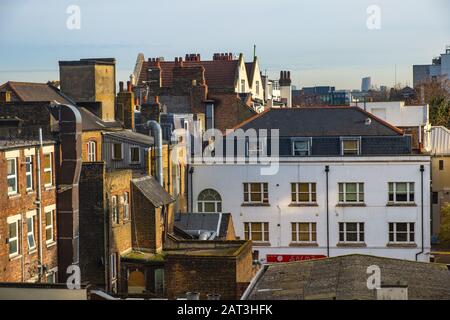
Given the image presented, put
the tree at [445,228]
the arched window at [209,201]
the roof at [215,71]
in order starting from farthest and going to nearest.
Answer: the roof at [215,71]
the tree at [445,228]
the arched window at [209,201]

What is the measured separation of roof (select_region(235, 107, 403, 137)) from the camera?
43688 millimetres

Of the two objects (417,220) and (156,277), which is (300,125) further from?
(156,277)

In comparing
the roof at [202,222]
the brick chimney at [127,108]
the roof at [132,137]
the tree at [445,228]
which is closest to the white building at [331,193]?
the roof at [202,222]

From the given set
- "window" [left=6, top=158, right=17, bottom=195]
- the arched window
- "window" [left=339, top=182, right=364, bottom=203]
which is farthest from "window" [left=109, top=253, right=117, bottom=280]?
"window" [left=339, top=182, right=364, bottom=203]

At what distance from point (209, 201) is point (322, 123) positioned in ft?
25.3

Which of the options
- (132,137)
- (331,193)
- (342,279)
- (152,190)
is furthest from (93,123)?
(342,279)

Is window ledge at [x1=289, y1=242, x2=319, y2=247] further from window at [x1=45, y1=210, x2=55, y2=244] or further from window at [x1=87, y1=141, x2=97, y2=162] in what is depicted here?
window at [x1=45, y1=210, x2=55, y2=244]

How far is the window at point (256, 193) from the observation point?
4391 cm

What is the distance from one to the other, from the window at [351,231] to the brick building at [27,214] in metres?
18.0

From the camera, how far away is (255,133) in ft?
146

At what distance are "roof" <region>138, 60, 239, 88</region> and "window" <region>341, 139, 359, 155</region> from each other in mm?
26374

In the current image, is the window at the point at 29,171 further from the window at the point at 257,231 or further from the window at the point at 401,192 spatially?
the window at the point at 401,192

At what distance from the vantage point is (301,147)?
43.7 metres

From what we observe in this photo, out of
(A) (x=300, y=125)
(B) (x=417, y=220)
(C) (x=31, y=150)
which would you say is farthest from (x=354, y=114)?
(C) (x=31, y=150)
